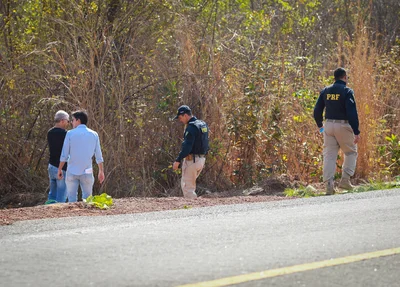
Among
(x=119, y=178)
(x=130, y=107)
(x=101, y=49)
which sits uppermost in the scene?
(x=101, y=49)

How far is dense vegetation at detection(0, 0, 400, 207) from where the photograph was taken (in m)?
16.7

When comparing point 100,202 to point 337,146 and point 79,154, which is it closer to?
point 79,154

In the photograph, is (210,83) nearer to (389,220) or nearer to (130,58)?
(130,58)

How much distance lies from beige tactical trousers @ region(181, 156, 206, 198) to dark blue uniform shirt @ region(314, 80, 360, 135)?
2.05m

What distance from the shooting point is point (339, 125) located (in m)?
14.2

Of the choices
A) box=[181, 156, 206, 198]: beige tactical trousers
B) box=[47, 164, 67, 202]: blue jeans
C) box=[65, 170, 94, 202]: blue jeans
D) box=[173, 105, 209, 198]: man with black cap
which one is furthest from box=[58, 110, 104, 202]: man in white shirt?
box=[181, 156, 206, 198]: beige tactical trousers

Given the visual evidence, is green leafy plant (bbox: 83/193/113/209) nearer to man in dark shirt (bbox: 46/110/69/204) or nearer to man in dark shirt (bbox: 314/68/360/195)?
man in dark shirt (bbox: 46/110/69/204)

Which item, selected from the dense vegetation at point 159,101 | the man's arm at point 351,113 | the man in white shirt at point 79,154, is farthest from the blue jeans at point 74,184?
the man's arm at point 351,113

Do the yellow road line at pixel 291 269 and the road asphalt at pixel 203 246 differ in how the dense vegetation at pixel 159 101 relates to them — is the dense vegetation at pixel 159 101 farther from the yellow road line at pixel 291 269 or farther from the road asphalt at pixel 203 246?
the yellow road line at pixel 291 269

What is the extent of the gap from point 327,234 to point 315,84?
35.3 feet

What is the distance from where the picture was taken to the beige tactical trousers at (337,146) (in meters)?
14.2

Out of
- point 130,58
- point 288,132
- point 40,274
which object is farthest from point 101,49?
point 40,274

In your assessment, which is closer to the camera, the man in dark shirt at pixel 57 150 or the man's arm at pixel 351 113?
the man's arm at pixel 351 113

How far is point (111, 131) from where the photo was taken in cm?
1672
